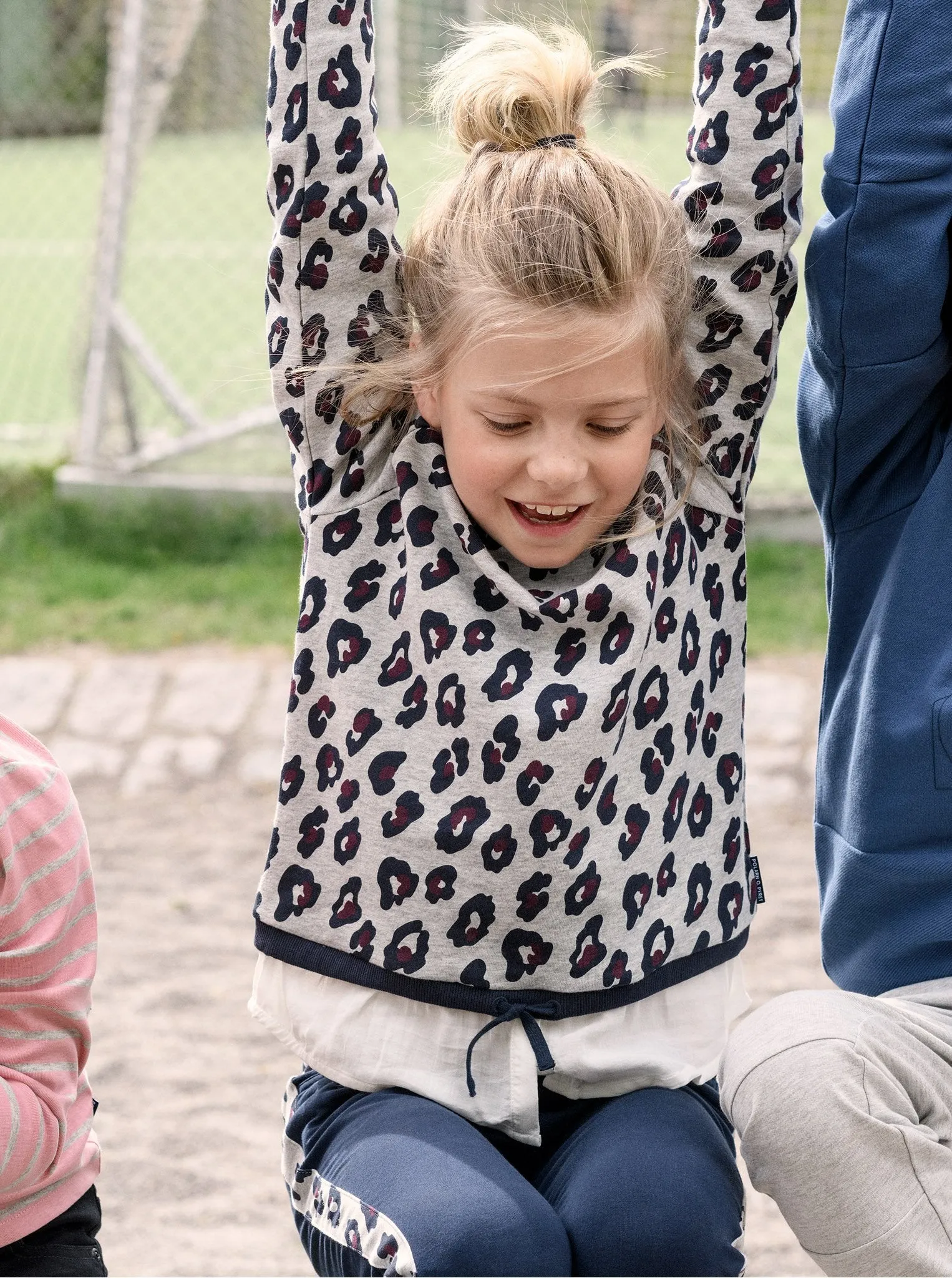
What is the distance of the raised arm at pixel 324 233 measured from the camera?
5.56ft

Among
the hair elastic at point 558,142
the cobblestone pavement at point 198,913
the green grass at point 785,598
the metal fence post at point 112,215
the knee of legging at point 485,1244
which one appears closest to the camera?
the knee of legging at point 485,1244

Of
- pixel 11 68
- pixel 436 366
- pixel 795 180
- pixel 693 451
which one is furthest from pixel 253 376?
pixel 11 68

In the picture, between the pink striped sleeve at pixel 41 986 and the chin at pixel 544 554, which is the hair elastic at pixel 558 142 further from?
the pink striped sleeve at pixel 41 986

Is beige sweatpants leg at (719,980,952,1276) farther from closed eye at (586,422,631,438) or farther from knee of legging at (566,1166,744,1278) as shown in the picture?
closed eye at (586,422,631,438)

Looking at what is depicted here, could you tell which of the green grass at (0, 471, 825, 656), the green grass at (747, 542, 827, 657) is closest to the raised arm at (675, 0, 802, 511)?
the green grass at (747, 542, 827, 657)

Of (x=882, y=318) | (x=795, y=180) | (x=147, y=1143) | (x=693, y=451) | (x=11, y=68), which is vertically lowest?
(x=147, y=1143)

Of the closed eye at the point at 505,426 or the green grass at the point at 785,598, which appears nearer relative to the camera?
the closed eye at the point at 505,426

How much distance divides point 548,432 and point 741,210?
32cm

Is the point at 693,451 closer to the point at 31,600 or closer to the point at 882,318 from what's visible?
the point at 882,318

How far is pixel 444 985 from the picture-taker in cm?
173

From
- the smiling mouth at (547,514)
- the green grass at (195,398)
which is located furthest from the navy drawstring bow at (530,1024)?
the green grass at (195,398)

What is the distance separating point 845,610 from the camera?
1858 millimetres

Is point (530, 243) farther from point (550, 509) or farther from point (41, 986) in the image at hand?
point (41, 986)

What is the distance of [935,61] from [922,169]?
0.36 feet
